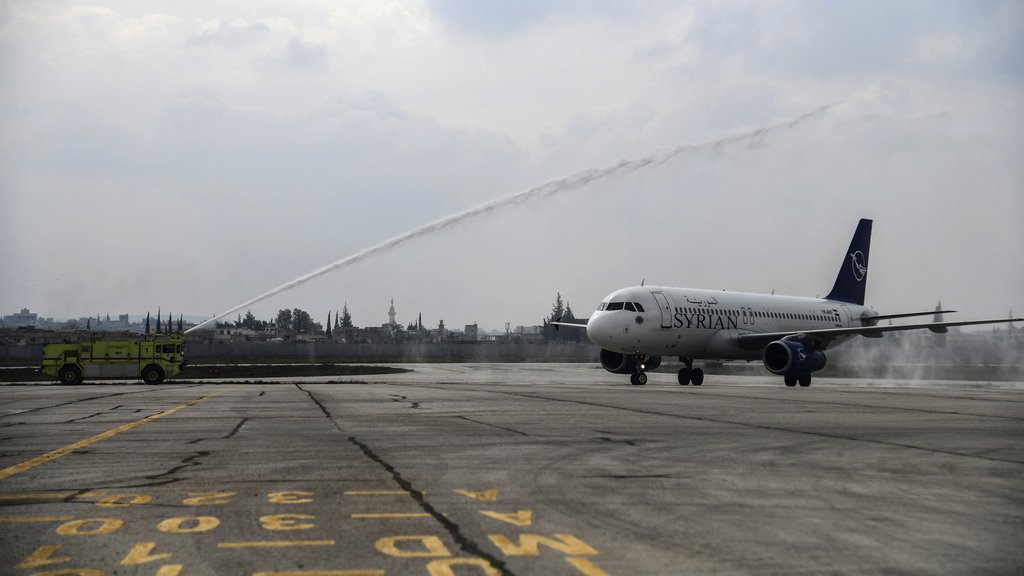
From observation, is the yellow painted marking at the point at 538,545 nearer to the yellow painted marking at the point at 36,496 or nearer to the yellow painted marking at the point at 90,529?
the yellow painted marking at the point at 90,529

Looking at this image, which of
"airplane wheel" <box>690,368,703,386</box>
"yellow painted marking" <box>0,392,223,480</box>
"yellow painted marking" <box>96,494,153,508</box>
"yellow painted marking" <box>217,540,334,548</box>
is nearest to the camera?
"yellow painted marking" <box>217,540,334,548</box>

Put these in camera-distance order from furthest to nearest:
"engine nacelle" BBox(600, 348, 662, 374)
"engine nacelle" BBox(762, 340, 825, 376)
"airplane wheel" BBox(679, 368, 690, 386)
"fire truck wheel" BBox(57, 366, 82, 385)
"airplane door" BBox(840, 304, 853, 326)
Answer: "airplane door" BBox(840, 304, 853, 326) < "fire truck wheel" BBox(57, 366, 82, 385) < "airplane wheel" BBox(679, 368, 690, 386) < "engine nacelle" BBox(600, 348, 662, 374) < "engine nacelle" BBox(762, 340, 825, 376)

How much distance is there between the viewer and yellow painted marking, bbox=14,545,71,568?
22.0 ft

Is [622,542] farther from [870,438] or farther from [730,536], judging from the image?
[870,438]

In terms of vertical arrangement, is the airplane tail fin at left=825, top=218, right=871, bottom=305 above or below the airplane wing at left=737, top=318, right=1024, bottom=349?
above

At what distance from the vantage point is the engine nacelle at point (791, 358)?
40500 millimetres

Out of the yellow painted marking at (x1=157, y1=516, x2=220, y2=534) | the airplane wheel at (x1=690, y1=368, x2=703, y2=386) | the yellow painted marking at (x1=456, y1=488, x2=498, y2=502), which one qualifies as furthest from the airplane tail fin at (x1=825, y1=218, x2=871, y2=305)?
the yellow painted marking at (x1=157, y1=516, x2=220, y2=534)

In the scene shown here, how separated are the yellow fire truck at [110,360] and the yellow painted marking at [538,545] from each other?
1586 inches

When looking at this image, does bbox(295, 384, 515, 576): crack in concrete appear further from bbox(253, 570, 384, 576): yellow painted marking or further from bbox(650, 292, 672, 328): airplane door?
bbox(650, 292, 672, 328): airplane door

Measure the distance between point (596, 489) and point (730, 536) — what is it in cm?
269

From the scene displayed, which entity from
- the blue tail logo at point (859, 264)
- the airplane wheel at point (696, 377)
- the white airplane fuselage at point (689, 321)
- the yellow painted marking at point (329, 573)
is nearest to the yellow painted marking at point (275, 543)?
the yellow painted marking at point (329, 573)

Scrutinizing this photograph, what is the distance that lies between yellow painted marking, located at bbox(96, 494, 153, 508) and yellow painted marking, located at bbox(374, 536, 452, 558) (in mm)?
3255

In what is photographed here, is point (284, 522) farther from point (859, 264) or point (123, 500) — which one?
point (859, 264)

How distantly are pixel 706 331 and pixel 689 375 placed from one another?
2179 millimetres
